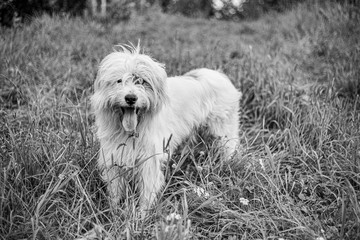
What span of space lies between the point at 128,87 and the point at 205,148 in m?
1.48

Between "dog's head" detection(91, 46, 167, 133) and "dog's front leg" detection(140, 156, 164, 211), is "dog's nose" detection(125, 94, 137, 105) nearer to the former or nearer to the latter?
A: "dog's head" detection(91, 46, 167, 133)

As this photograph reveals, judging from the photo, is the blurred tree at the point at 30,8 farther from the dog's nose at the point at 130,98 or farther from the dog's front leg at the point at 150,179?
the dog's front leg at the point at 150,179

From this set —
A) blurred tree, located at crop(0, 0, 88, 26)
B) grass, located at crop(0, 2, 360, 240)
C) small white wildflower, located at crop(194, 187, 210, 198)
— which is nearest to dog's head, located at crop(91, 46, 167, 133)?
grass, located at crop(0, 2, 360, 240)

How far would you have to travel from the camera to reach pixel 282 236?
2553mm

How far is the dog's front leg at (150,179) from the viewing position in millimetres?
2939

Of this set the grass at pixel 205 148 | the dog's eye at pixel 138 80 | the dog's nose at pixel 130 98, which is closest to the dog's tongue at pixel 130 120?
the dog's nose at pixel 130 98

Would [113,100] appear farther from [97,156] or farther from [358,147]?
[358,147]

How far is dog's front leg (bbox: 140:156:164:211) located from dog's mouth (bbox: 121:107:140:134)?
37 cm

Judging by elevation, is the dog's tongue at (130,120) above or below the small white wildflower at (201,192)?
above

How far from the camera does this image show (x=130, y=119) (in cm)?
A: 283

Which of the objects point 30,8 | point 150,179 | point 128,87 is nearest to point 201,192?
point 150,179

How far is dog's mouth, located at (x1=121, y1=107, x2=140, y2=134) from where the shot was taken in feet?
9.26

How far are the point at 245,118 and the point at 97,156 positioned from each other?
245cm

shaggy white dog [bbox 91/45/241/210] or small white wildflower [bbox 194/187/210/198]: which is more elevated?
shaggy white dog [bbox 91/45/241/210]
